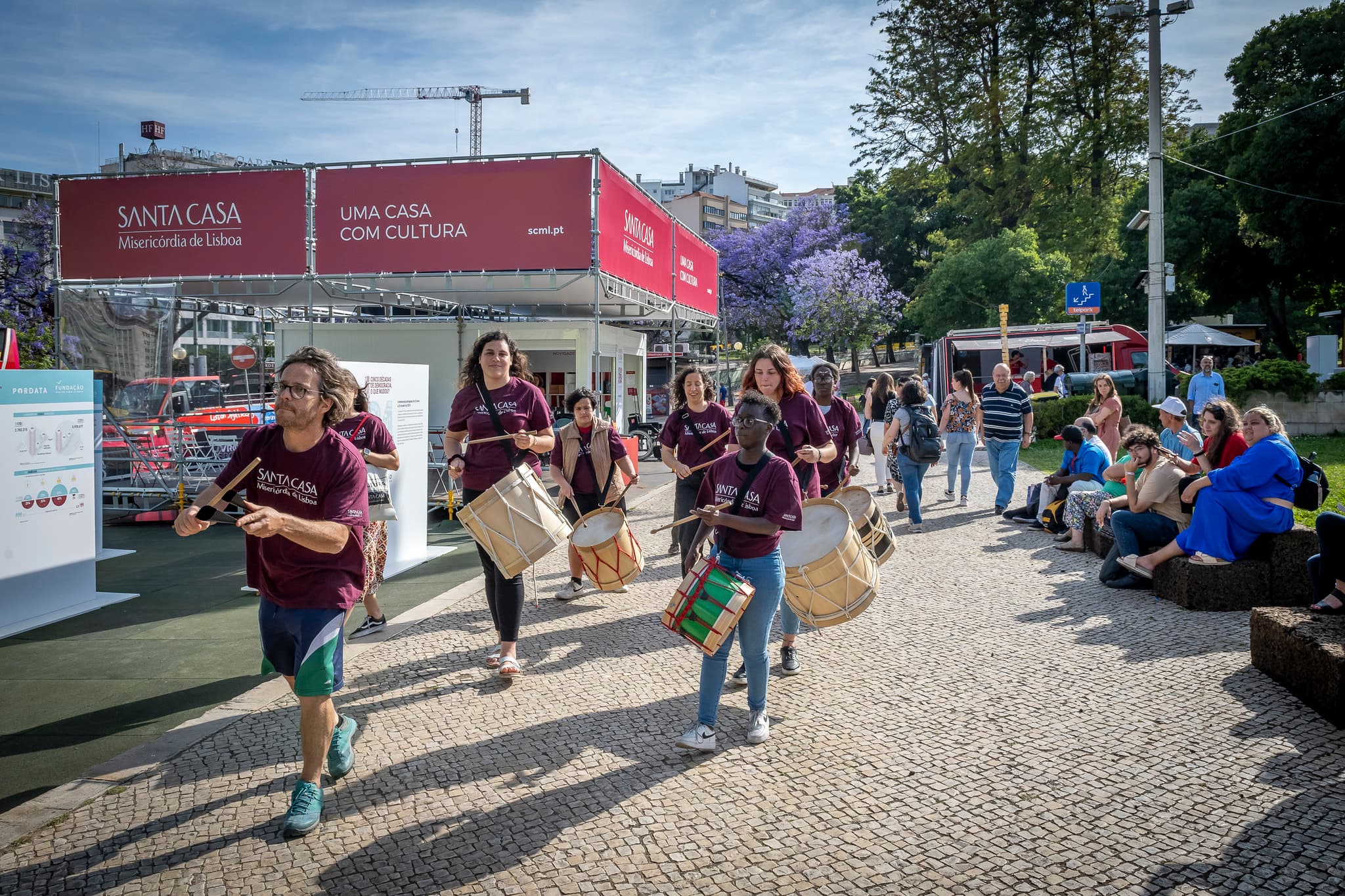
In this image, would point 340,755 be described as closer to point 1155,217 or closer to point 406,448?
point 406,448

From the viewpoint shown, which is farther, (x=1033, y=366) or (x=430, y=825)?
(x=1033, y=366)

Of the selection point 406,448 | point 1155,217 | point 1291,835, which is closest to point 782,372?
point 1291,835

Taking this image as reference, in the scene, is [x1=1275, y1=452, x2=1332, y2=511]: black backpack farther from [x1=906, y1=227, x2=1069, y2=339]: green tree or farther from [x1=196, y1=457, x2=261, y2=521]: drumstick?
[x1=906, y1=227, x2=1069, y2=339]: green tree

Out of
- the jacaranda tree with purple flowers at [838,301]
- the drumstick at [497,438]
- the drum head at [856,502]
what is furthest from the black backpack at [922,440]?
the jacaranda tree with purple flowers at [838,301]

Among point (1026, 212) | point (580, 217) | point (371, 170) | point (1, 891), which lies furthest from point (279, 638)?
point (1026, 212)

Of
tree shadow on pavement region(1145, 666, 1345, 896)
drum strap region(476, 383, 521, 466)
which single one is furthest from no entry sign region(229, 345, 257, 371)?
tree shadow on pavement region(1145, 666, 1345, 896)

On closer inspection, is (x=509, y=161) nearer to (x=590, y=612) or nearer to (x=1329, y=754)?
(x=590, y=612)

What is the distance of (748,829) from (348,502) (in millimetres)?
1961

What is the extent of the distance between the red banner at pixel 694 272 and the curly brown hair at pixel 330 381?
11919 millimetres

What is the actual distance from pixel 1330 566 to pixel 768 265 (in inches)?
1717

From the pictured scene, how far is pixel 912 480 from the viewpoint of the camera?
1062cm

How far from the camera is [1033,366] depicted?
29.0 metres

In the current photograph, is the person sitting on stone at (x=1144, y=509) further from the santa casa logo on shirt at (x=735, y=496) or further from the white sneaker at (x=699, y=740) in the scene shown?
the white sneaker at (x=699, y=740)

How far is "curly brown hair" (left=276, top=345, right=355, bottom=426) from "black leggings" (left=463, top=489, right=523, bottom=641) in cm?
148
